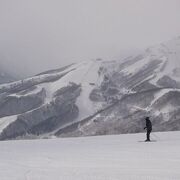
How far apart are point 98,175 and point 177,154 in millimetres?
8882

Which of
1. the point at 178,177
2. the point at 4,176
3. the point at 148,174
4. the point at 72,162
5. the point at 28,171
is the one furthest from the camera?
the point at 72,162

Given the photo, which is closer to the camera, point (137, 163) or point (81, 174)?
point (81, 174)

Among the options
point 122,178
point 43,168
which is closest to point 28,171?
point 43,168

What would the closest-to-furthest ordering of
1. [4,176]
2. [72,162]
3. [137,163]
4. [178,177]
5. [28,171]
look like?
[178,177] → [4,176] → [28,171] → [137,163] → [72,162]

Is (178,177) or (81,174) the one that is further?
(81,174)

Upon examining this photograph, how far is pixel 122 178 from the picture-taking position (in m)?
18.2

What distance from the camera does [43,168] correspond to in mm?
22688

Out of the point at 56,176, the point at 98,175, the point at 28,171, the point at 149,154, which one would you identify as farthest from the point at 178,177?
the point at 149,154

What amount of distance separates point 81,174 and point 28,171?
330 cm

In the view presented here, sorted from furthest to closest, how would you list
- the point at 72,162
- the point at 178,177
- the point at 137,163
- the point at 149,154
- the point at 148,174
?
the point at 149,154, the point at 72,162, the point at 137,163, the point at 148,174, the point at 178,177

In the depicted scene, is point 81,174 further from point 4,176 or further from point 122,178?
point 4,176

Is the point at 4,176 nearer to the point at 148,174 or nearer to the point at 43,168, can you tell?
the point at 43,168

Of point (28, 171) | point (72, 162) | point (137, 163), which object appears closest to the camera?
point (28, 171)

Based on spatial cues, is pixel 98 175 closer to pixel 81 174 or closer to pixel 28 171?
pixel 81 174
